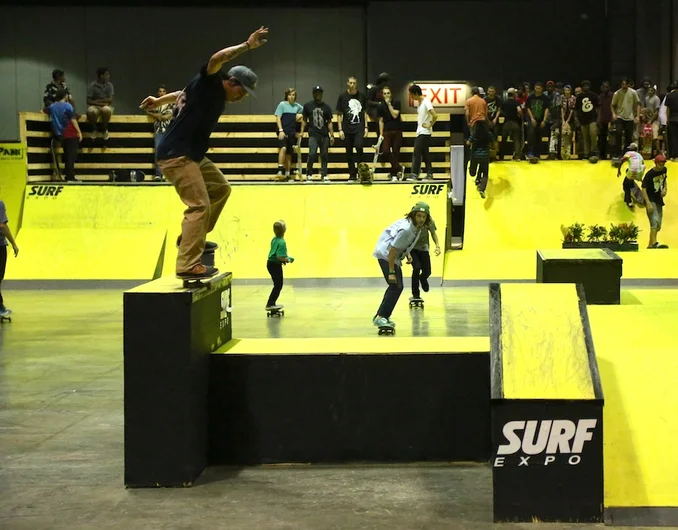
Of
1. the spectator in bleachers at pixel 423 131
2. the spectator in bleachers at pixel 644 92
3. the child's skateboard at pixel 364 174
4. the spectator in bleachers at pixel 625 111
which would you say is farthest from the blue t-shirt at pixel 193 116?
the spectator in bleachers at pixel 644 92

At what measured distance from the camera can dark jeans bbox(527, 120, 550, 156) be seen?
72.2ft

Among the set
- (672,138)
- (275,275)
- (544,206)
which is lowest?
(275,275)

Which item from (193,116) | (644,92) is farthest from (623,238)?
(193,116)

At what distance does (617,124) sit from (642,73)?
6.18 m

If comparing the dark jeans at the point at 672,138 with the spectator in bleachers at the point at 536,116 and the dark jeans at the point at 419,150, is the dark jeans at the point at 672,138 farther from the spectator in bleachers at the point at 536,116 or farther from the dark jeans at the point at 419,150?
the dark jeans at the point at 419,150

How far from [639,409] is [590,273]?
383 centimetres

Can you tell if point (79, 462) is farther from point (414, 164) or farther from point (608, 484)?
point (414, 164)

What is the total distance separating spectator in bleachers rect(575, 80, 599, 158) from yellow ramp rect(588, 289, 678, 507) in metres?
16.4

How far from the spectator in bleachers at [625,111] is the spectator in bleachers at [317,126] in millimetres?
6496

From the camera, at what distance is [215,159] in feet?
82.3

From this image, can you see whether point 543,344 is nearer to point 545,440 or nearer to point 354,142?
point 545,440

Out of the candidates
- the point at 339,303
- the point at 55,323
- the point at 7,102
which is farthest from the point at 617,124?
the point at 7,102

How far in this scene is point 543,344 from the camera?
18.5 feet

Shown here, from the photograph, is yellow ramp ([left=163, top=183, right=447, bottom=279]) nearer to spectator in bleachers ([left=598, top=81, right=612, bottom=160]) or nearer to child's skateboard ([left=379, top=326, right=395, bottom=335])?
spectator in bleachers ([left=598, top=81, right=612, bottom=160])
